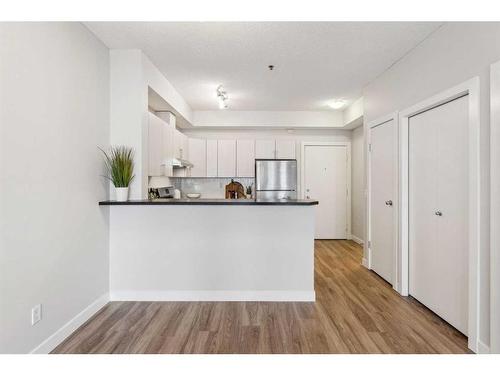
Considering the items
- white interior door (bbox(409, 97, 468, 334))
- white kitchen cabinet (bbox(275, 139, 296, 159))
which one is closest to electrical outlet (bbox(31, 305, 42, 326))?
white interior door (bbox(409, 97, 468, 334))

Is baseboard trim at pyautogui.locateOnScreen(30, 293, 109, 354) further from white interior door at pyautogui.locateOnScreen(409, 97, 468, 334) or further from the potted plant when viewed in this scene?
white interior door at pyautogui.locateOnScreen(409, 97, 468, 334)

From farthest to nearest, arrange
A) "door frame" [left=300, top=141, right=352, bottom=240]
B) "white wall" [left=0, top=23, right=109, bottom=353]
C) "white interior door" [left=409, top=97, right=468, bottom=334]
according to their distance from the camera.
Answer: "door frame" [left=300, top=141, right=352, bottom=240], "white interior door" [left=409, top=97, right=468, bottom=334], "white wall" [left=0, top=23, right=109, bottom=353]

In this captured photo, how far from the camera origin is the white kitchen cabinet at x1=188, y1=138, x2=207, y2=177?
5535 millimetres

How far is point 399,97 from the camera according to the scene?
3.09 meters

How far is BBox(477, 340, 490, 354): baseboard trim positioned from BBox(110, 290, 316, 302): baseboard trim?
4.27ft

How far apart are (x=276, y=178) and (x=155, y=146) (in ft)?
8.15

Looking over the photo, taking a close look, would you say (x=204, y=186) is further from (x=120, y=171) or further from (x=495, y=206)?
(x=495, y=206)

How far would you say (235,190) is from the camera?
5707mm

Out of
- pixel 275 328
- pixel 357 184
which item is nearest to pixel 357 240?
pixel 357 184

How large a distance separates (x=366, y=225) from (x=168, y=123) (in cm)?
321

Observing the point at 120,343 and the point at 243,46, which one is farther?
the point at 243,46

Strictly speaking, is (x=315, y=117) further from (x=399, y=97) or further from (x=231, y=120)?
(x=399, y=97)
